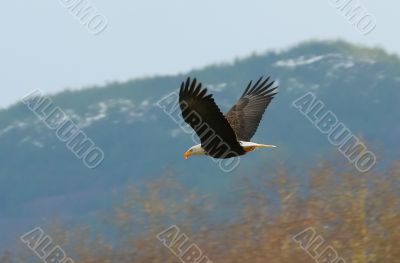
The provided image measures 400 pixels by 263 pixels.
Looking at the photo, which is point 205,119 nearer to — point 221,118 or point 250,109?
point 221,118

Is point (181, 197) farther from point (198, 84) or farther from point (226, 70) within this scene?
point (226, 70)

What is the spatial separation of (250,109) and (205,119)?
2.51 m

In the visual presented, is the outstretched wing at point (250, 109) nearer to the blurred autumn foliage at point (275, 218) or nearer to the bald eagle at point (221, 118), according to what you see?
the bald eagle at point (221, 118)

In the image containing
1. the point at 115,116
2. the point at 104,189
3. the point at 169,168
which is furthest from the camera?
the point at 115,116

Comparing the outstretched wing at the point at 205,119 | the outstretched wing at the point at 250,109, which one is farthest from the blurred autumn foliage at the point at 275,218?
the outstretched wing at the point at 205,119

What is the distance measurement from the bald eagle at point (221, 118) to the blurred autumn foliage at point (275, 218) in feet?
6.91

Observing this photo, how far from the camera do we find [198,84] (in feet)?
35.8

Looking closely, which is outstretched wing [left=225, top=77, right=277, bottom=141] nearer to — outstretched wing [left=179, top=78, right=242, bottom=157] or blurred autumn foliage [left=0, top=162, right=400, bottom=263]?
outstretched wing [left=179, top=78, right=242, bottom=157]

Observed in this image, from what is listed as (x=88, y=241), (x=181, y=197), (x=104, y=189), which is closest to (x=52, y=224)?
(x=88, y=241)

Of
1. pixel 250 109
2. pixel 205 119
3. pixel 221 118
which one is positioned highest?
pixel 250 109

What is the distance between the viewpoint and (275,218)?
16453mm

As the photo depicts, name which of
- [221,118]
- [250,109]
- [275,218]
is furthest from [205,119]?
[275,218]

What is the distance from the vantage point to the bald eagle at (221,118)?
36.7 feet

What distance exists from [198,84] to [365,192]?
611 cm
